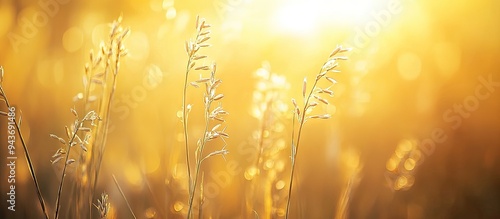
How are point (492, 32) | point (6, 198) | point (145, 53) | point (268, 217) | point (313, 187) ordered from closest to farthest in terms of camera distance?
point (268, 217) → point (6, 198) → point (313, 187) → point (145, 53) → point (492, 32)

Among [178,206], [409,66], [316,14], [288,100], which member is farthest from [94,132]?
[409,66]

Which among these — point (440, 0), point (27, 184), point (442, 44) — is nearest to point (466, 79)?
point (442, 44)

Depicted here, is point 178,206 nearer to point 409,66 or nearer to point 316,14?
point 316,14

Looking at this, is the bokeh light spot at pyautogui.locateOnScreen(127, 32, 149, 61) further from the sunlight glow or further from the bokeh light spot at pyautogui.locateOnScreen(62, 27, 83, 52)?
the sunlight glow

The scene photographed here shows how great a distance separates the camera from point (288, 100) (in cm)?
192

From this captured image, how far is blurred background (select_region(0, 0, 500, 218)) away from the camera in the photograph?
156 cm

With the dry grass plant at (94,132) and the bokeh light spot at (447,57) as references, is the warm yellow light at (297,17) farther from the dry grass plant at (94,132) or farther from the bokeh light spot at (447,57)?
the dry grass plant at (94,132)

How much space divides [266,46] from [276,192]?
38.8 inches

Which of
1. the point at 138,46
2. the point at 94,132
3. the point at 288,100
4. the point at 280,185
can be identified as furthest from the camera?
the point at 138,46

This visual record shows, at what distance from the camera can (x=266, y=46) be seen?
7.38ft

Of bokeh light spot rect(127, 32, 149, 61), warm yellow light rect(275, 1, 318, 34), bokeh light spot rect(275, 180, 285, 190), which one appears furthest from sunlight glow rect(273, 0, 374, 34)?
bokeh light spot rect(275, 180, 285, 190)

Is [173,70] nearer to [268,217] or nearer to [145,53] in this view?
[145,53]

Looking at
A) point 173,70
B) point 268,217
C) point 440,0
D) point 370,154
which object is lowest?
point 268,217

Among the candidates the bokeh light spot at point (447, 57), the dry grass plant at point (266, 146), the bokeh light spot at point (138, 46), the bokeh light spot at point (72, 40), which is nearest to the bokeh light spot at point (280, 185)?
the dry grass plant at point (266, 146)
